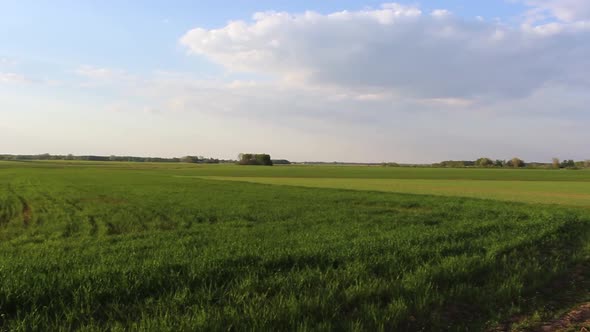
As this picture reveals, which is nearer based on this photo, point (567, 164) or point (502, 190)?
point (502, 190)

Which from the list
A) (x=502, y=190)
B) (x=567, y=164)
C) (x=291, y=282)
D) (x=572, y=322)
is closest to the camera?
(x=572, y=322)

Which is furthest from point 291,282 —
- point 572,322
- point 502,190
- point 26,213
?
point 502,190

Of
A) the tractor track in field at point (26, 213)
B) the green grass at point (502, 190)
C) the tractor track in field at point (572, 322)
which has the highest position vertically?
the tractor track in field at point (572, 322)

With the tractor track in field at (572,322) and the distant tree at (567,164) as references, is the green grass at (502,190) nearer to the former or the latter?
the tractor track in field at (572,322)

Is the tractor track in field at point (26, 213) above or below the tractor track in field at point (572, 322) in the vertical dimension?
below

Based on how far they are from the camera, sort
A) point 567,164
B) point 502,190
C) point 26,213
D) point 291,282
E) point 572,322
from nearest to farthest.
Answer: point 572,322
point 291,282
point 26,213
point 502,190
point 567,164

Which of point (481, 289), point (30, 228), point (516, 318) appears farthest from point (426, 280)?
point (30, 228)

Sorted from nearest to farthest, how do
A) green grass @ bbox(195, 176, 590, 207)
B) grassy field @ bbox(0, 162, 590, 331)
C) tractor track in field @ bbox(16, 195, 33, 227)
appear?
1. grassy field @ bbox(0, 162, 590, 331)
2. tractor track in field @ bbox(16, 195, 33, 227)
3. green grass @ bbox(195, 176, 590, 207)

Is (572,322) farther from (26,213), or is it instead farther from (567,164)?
(567,164)

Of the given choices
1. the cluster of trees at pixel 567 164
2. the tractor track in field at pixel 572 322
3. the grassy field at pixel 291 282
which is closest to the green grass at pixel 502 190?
the grassy field at pixel 291 282

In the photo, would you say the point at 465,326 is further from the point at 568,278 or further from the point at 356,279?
the point at 568,278

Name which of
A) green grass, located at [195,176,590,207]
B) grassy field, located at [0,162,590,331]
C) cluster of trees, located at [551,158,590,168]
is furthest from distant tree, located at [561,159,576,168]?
grassy field, located at [0,162,590,331]

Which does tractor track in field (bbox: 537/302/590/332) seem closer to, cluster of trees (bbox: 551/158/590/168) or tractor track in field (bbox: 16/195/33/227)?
tractor track in field (bbox: 16/195/33/227)

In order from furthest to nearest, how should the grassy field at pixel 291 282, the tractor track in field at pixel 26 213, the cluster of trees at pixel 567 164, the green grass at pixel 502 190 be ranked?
the cluster of trees at pixel 567 164 < the green grass at pixel 502 190 < the tractor track in field at pixel 26 213 < the grassy field at pixel 291 282
